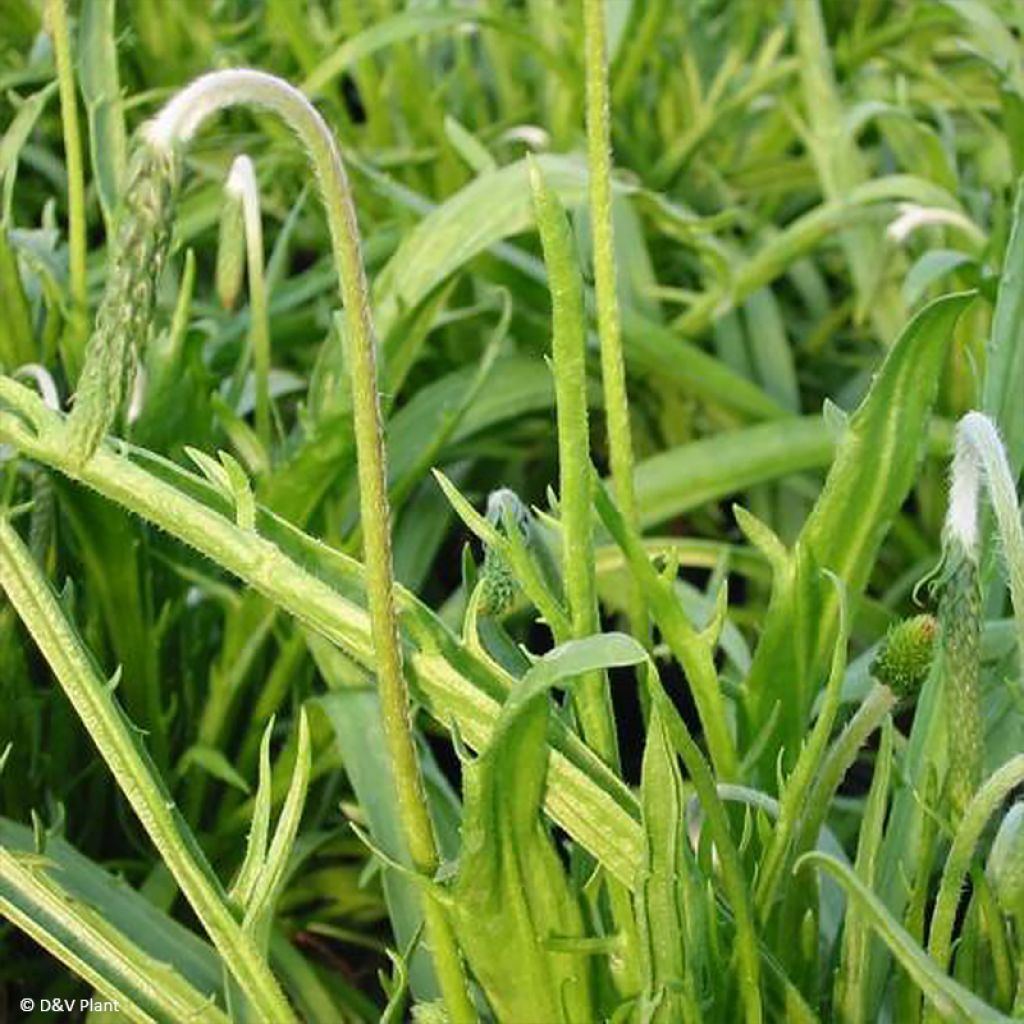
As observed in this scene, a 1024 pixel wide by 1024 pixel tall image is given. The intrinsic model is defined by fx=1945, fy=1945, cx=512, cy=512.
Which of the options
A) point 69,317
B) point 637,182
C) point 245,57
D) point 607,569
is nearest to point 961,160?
point 637,182

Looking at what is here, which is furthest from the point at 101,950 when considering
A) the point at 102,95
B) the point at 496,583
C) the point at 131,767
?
the point at 102,95

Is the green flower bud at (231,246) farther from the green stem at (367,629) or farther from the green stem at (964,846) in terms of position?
the green stem at (964,846)

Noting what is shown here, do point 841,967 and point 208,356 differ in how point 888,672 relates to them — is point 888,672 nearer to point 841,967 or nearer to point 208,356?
point 841,967

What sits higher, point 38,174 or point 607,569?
point 38,174

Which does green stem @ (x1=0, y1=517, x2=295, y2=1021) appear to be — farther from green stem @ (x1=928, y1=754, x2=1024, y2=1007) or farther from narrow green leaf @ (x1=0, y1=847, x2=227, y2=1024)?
green stem @ (x1=928, y1=754, x2=1024, y2=1007)

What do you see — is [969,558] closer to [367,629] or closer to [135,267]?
[367,629]

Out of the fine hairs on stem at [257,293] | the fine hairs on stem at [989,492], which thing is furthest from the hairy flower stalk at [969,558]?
the fine hairs on stem at [257,293]
